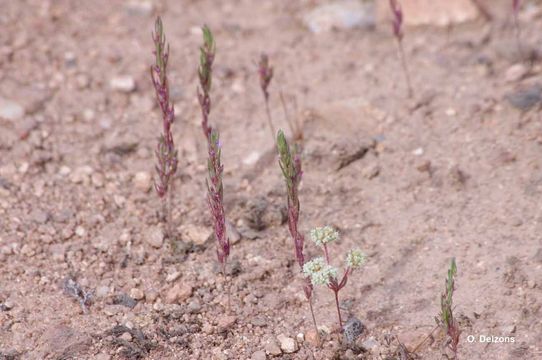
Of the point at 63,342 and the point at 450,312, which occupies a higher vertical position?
the point at 63,342

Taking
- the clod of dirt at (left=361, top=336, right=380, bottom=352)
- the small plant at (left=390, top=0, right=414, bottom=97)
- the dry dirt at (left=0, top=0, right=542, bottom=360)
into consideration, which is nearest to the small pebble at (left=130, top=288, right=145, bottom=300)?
the dry dirt at (left=0, top=0, right=542, bottom=360)

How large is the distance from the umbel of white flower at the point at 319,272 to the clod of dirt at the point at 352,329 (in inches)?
13.1

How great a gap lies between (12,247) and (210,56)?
1.47 meters

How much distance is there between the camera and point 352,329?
384cm

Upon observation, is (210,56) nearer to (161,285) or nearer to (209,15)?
(161,285)

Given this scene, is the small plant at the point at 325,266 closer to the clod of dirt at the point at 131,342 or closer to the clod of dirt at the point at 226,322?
the clod of dirt at the point at 226,322

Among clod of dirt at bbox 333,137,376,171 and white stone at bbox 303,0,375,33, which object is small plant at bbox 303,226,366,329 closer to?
clod of dirt at bbox 333,137,376,171

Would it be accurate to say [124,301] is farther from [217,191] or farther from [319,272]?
[319,272]

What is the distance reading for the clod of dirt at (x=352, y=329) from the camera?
3.80 m

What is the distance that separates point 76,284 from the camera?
4.06 m

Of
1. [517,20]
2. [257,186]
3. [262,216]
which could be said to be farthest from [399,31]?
[262,216]

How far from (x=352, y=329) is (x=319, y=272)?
43cm

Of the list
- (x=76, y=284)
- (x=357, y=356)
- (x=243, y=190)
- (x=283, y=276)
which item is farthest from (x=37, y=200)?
(x=357, y=356)

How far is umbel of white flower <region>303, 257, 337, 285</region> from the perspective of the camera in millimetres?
3562
